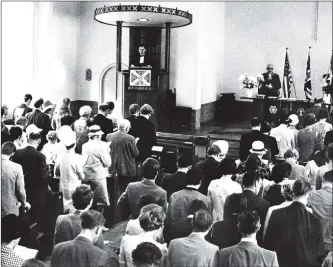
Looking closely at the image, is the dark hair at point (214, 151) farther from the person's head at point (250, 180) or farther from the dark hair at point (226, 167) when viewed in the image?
the person's head at point (250, 180)

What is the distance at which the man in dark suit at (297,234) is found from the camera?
3908 millimetres

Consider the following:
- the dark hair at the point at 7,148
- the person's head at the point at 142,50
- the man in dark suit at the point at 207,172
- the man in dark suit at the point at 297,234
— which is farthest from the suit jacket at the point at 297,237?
the person's head at the point at 142,50

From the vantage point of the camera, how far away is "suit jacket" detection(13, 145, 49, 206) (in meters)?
5.50

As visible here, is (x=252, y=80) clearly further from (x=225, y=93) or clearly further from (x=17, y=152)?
(x=17, y=152)

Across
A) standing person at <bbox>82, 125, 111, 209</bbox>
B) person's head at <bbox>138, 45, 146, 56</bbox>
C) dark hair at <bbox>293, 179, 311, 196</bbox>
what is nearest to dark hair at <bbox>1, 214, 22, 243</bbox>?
dark hair at <bbox>293, 179, 311, 196</bbox>

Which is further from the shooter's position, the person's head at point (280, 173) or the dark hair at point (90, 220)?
the person's head at point (280, 173)

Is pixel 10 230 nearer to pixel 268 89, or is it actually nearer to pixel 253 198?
pixel 253 198

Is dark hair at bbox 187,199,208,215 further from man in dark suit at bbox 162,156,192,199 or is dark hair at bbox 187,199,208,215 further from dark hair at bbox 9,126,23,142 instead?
dark hair at bbox 9,126,23,142

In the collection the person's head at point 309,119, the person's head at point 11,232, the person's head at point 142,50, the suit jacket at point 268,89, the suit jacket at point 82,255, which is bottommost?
the suit jacket at point 82,255

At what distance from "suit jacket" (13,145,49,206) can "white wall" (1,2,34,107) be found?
665cm

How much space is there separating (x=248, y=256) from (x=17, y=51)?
10201 millimetres

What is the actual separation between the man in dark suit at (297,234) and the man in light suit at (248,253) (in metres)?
0.59

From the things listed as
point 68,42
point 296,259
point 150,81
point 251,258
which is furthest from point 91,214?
point 68,42

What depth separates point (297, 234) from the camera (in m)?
3.92
